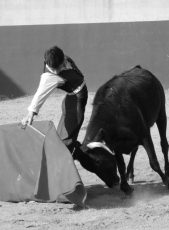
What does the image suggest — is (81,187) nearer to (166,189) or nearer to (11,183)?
(11,183)

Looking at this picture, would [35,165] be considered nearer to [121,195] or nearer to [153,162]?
[121,195]

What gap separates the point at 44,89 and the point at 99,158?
0.91 meters

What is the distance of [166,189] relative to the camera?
18.9ft

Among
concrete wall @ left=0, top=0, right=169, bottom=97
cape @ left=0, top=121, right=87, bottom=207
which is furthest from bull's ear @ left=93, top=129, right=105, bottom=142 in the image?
concrete wall @ left=0, top=0, right=169, bottom=97

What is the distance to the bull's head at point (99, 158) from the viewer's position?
5227 mm

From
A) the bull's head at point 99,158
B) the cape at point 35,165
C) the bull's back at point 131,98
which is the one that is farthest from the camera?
the bull's back at point 131,98

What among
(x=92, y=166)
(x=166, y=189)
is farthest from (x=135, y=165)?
(x=92, y=166)

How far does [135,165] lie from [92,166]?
174cm

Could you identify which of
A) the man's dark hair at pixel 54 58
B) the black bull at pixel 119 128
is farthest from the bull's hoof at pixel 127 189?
the man's dark hair at pixel 54 58

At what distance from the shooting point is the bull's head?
5227 mm

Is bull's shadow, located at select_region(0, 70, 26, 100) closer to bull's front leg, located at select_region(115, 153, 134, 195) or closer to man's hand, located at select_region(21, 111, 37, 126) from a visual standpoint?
bull's front leg, located at select_region(115, 153, 134, 195)

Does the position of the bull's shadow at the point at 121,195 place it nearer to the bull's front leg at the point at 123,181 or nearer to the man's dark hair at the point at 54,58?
the bull's front leg at the point at 123,181

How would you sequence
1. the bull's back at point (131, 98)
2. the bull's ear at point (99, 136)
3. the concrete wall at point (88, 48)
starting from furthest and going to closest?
the concrete wall at point (88, 48), the bull's back at point (131, 98), the bull's ear at point (99, 136)

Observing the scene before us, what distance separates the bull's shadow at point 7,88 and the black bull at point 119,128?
254 inches
